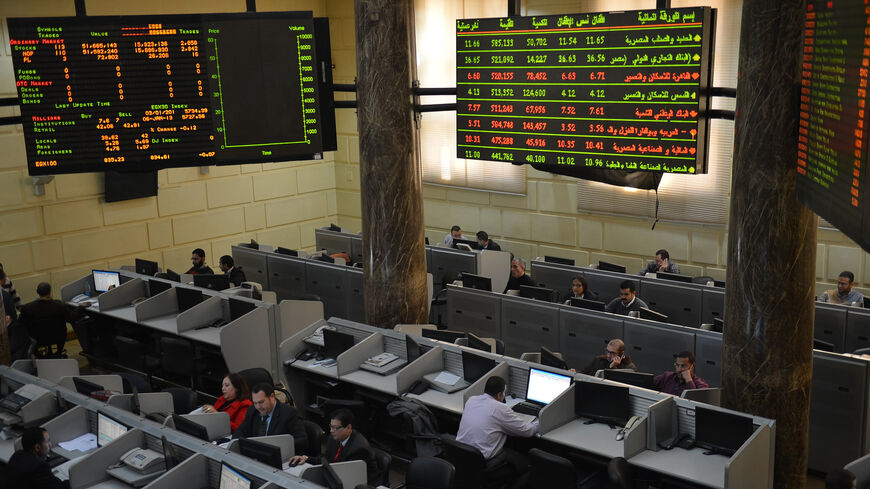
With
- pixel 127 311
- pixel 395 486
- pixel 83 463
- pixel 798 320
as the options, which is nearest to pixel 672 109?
pixel 798 320

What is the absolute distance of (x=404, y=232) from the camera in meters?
9.73

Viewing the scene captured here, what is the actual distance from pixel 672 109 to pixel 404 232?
3.46 meters

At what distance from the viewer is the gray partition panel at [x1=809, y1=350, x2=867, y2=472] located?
7387 millimetres

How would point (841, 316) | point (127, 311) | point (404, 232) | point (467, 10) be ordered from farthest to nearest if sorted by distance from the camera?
point (467, 10)
point (127, 311)
point (404, 232)
point (841, 316)

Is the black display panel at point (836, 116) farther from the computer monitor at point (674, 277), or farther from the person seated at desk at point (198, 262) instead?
the person seated at desk at point (198, 262)

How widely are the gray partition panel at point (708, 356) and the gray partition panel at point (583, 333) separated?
0.91m

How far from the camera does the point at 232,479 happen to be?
5836 mm

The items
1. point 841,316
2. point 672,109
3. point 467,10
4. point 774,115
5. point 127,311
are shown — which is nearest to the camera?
point 774,115

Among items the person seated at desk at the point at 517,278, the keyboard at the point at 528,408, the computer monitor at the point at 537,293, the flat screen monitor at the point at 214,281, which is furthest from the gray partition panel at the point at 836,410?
the flat screen monitor at the point at 214,281

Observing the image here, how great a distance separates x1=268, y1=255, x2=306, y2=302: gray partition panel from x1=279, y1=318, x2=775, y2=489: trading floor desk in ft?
10.7

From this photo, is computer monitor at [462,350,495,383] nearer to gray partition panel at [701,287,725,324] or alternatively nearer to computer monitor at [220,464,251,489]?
computer monitor at [220,464,251,489]

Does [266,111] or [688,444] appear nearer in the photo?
[688,444]

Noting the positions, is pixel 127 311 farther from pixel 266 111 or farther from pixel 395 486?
pixel 395 486

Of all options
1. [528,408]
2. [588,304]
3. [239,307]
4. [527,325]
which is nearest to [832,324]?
[588,304]
